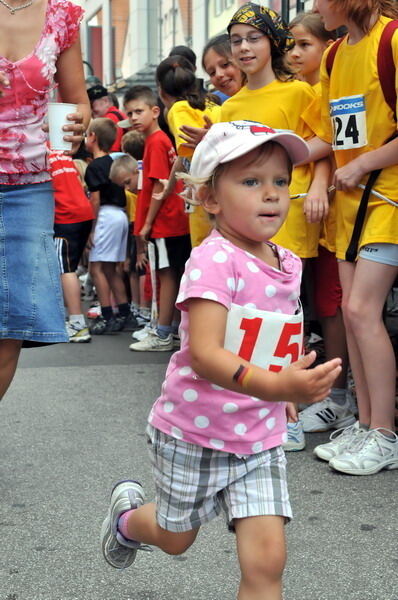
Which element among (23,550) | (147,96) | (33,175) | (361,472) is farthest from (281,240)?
(147,96)

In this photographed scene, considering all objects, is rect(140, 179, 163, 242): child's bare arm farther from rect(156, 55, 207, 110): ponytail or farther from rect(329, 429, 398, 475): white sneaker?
rect(329, 429, 398, 475): white sneaker

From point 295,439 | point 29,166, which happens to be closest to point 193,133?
point 29,166

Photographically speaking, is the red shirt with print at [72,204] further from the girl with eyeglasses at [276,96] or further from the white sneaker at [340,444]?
the white sneaker at [340,444]

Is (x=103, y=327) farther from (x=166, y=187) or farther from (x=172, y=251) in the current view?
(x=166, y=187)

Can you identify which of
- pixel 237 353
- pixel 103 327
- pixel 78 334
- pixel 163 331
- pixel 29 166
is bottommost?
pixel 103 327

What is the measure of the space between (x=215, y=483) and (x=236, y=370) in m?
0.40

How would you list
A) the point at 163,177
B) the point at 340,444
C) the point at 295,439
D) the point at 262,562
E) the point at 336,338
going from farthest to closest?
the point at 163,177 → the point at 336,338 → the point at 295,439 → the point at 340,444 → the point at 262,562

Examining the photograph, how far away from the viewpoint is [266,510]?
238 centimetres

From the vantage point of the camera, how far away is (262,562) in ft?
7.55

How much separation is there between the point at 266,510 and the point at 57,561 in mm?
1093

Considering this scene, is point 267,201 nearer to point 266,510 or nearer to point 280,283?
point 280,283

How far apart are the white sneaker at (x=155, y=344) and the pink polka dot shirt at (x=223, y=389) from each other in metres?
5.02

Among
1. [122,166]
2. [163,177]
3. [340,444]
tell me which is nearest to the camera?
[340,444]

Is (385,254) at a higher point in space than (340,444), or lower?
higher
